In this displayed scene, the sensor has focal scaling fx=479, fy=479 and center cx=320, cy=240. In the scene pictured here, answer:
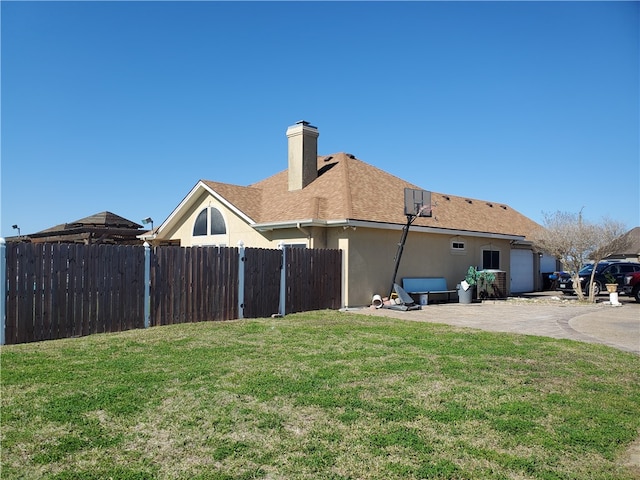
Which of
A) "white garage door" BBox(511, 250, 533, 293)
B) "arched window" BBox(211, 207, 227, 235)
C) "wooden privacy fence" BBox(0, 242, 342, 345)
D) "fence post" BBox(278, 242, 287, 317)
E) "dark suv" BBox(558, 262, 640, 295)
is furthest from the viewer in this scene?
"white garage door" BBox(511, 250, 533, 293)

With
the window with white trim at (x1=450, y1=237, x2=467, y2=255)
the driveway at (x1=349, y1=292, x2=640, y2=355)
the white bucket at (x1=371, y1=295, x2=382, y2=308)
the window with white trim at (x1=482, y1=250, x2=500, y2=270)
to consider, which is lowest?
the driveway at (x1=349, y1=292, x2=640, y2=355)

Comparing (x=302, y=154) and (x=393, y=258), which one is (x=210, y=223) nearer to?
(x=302, y=154)

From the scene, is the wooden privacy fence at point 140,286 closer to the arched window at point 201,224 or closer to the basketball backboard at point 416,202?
the basketball backboard at point 416,202

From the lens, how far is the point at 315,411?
216 inches

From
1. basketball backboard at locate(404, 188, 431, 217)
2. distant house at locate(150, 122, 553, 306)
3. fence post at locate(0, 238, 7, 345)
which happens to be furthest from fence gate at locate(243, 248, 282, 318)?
fence post at locate(0, 238, 7, 345)

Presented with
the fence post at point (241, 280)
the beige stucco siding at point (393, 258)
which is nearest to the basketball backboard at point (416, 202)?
the beige stucco siding at point (393, 258)

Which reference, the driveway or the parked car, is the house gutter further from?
the parked car

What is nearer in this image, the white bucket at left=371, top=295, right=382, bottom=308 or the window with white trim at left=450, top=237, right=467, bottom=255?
the white bucket at left=371, top=295, right=382, bottom=308

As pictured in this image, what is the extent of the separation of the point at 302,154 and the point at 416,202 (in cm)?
526

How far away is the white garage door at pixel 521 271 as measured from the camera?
26.4 meters

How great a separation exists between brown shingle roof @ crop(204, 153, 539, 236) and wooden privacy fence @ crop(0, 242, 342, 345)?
259 cm

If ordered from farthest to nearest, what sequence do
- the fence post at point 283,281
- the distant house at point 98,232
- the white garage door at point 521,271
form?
1. the white garage door at point 521,271
2. the distant house at point 98,232
3. the fence post at point 283,281

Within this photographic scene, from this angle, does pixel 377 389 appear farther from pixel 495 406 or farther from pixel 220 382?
pixel 220 382

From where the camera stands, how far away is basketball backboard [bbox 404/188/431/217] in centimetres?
1761
